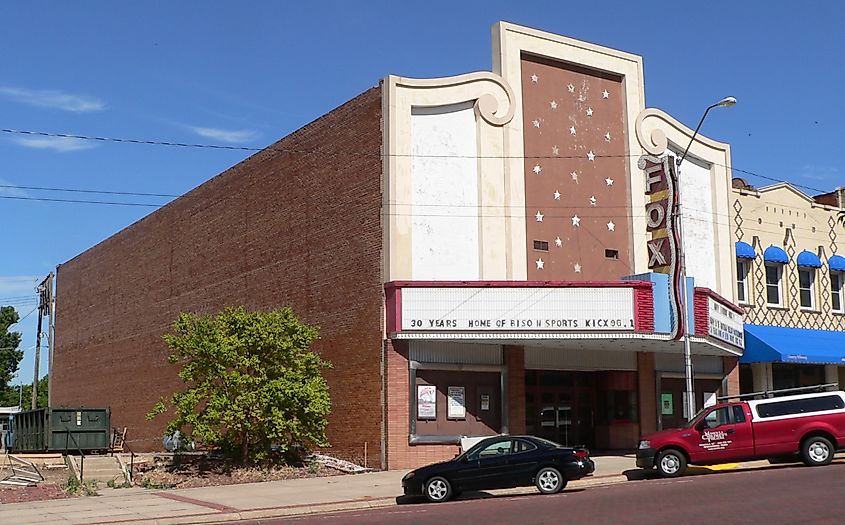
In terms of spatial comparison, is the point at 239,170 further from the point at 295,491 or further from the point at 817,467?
the point at 817,467

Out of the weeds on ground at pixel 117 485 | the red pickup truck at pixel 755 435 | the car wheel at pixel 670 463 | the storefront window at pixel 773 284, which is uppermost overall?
the storefront window at pixel 773 284

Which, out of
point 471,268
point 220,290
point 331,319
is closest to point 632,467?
point 471,268

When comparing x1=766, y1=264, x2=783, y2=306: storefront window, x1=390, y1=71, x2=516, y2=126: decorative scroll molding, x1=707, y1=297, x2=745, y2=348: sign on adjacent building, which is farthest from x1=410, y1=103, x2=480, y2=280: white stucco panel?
x1=766, y1=264, x2=783, y2=306: storefront window

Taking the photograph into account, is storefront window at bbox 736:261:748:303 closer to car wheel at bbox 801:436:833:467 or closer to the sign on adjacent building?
the sign on adjacent building

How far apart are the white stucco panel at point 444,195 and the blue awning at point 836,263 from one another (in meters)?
17.9

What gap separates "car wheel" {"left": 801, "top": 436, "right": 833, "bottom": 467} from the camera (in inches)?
949

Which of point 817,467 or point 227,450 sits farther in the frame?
point 227,450

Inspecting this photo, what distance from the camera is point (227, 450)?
2870 centimetres

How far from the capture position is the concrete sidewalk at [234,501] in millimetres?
19641

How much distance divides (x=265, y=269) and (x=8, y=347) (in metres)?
60.1

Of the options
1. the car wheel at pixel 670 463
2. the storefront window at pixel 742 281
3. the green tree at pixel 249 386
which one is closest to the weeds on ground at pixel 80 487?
the green tree at pixel 249 386

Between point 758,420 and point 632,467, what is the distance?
3921mm

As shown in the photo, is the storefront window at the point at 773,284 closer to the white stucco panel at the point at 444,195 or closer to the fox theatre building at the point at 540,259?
the fox theatre building at the point at 540,259

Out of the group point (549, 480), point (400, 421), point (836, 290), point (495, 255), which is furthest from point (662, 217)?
Result: point (836, 290)
